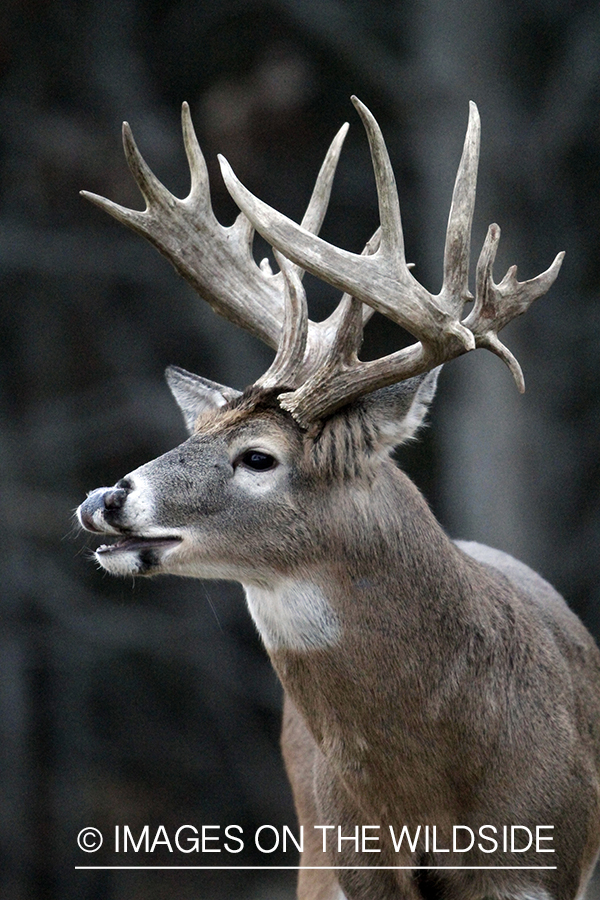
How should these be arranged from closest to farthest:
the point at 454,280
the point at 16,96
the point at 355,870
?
the point at 454,280, the point at 355,870, the point at 16,96

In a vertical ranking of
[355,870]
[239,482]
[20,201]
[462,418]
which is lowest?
[355,870]

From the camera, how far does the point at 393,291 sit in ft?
13.4

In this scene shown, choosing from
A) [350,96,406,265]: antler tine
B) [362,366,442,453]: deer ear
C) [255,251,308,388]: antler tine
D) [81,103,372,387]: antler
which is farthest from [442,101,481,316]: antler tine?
[81,103,372,387]: antler

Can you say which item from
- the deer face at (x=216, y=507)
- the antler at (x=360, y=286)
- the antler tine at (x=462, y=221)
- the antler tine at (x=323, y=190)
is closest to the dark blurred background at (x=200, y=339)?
the antler tine at (x=323, y=190)

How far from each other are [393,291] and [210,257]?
0.87 meters

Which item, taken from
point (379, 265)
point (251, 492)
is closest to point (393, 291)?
point (379, 265)

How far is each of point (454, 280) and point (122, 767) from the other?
23.0ft

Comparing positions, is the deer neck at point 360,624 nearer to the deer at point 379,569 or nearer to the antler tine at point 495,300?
the deer at point 379,569

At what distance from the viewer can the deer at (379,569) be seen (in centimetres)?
409

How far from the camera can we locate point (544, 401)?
33.8 feet

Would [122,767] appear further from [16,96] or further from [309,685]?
[309,685]

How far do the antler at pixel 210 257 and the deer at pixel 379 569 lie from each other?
0.20 m

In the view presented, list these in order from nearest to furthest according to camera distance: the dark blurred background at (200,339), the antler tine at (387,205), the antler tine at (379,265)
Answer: the antler tine at (379,265)
the antler tine at (387,205)
the dark blurred background at (200,339)

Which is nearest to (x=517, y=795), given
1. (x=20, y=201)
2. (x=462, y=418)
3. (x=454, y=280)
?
(x=454, y=280)
